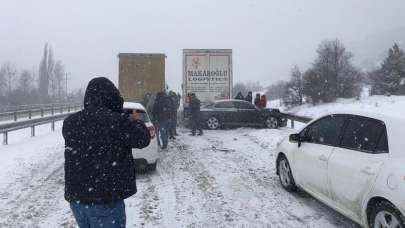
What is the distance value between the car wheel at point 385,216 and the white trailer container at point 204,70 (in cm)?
1611

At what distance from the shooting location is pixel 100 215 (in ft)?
10.6

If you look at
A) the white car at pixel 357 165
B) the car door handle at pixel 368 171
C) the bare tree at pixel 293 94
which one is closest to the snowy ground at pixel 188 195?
the white car at pixel 357 165

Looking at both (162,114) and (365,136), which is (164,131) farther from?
(365,136)

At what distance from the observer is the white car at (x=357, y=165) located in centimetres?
450

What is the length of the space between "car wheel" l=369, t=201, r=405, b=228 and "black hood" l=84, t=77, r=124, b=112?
9.79ft

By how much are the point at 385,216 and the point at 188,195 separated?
11.8ft

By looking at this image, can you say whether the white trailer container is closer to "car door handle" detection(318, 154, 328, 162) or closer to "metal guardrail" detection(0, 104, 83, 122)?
"metal guardrail" detection(0, 104, 83, 122)

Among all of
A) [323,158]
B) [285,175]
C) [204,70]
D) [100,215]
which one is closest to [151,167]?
[285,175]

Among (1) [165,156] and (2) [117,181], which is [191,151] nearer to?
(1) [165,156]

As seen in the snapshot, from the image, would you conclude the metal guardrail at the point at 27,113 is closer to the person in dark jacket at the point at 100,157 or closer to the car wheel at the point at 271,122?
the car wheel at the point at 271,122

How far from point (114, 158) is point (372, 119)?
11.0ft

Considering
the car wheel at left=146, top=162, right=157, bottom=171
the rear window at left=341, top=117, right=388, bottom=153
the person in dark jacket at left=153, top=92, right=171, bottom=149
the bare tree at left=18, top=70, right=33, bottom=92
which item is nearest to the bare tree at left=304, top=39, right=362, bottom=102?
the bare tree at left=18, top=70, right=33, bottom=92

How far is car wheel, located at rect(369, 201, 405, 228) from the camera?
14.2 ft

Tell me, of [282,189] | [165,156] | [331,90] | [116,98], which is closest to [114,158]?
[116,98]
